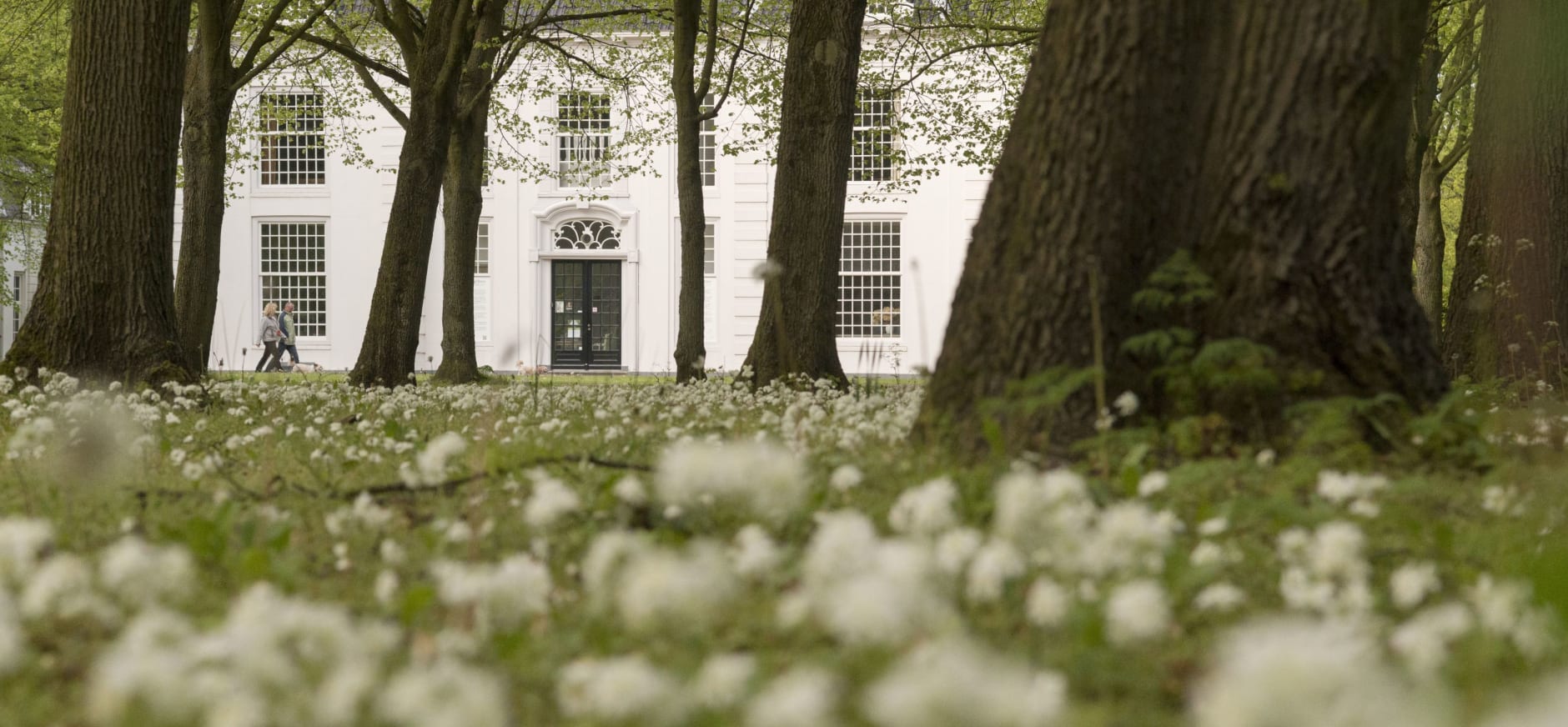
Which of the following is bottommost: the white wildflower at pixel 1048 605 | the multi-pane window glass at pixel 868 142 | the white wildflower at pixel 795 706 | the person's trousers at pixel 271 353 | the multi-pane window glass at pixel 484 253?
the person's trousers at pixel 271 353

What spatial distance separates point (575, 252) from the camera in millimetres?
36469

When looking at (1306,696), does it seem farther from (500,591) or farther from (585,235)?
(585,235)

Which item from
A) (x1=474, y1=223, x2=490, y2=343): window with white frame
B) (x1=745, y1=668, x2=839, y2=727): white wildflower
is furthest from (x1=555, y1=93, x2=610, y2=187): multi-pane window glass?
(x1=745, y1=668, x2=839, y2=727): white wildflower

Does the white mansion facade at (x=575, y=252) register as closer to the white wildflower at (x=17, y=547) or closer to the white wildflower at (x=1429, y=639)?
the white wildflower at (x=17, y=547)

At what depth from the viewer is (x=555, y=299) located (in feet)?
120

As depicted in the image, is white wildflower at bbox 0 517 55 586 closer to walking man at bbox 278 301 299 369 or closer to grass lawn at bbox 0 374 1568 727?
grass lawn at bbox 0 374 1568 727

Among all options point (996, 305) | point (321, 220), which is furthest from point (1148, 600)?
point (321, 220)

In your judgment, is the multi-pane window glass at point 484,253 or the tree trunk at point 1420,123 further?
the multi-pane window glass at point 484,253

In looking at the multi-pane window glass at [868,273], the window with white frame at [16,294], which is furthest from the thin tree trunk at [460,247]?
the window with white frame at [16,294]

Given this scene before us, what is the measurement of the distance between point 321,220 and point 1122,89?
35015 millimetres

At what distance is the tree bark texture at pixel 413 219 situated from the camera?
1306 centimetres

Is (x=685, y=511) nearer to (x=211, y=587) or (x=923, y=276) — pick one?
(x=211, y=587)

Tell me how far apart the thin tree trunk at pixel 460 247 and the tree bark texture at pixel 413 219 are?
4859mm

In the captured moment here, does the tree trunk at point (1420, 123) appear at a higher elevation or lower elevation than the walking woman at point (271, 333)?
higher
